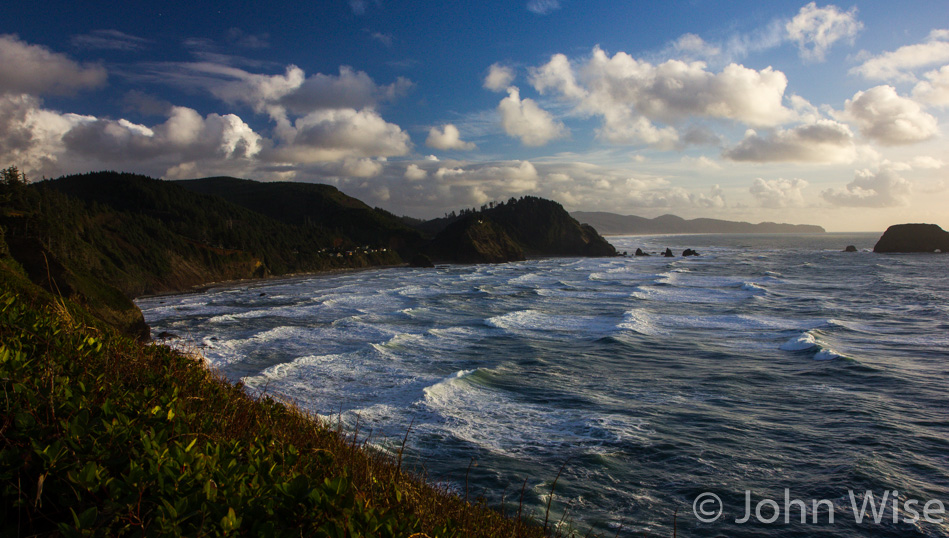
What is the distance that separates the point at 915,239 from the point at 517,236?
94799 millimetres

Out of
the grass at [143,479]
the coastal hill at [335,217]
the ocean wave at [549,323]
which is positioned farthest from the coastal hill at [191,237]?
the ocean wave at [549,323]

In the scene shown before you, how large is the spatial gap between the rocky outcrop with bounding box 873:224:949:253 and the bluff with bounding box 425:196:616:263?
198 ft

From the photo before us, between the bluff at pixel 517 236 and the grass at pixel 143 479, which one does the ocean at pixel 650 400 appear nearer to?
the grass at pixel 143 479

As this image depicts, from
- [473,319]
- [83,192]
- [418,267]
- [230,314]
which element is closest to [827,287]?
[473,319]

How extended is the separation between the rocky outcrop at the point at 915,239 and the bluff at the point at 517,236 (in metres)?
60.3

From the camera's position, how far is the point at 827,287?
48219 millimetres

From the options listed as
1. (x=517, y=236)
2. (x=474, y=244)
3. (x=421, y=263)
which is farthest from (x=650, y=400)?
(x=517, y=236)

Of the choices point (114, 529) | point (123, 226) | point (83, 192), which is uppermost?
point (83, 192)

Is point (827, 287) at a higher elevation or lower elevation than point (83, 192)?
lower

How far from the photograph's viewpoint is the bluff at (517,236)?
123750 millimetres

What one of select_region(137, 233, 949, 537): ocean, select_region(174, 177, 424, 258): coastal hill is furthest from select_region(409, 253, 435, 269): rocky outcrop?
select_region(137, 233, 949, 537): ocean

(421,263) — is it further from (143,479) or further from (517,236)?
(143,479)

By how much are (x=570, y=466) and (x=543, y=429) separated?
7.27 ft

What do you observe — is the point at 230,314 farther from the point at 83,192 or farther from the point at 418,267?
the point at 83,192
